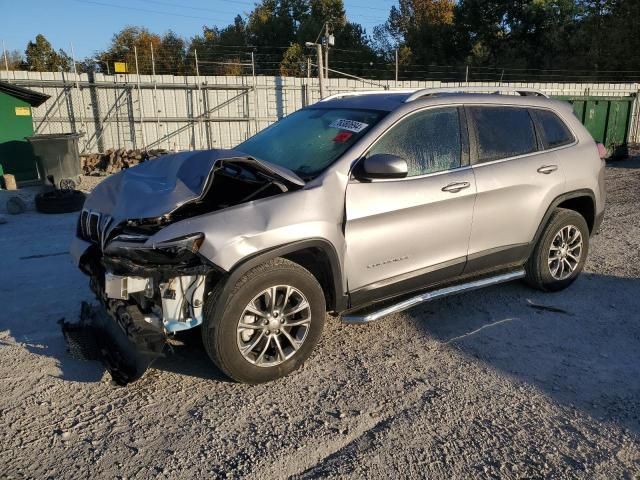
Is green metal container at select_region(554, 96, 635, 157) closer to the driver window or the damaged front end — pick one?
the driver window

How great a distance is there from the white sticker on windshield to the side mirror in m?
0.36

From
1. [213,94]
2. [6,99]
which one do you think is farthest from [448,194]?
[213,94]

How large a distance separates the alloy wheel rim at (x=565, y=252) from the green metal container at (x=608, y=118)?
11.4m

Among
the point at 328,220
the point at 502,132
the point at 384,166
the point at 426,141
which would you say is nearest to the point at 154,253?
the point at 328,220

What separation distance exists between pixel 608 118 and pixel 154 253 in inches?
629

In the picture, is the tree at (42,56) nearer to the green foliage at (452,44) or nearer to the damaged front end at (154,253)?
the green foliage at (452,44)

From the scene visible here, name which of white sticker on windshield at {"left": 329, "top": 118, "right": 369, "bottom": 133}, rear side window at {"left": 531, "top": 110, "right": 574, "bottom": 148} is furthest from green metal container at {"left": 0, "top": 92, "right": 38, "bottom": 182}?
rear side window at {"left": 531, "top": 110, "right": 574, "bottom": 148}

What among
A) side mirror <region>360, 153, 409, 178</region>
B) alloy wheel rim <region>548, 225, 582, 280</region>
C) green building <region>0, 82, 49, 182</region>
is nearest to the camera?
side mirror <region>360, 153, 409, 178</region>

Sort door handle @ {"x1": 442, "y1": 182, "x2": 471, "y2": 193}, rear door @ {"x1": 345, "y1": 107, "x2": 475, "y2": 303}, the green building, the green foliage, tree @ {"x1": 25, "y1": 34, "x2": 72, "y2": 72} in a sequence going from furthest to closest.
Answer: tree @ {"x1": 25, "y1": 34, "x2": 72, "y2": 72}
the green foliage
the green building
door handle @ {"x1": 442, "y1": 182, "x2": 471, "y2": 193}
rear door @ {"x1": 345, "y1": 107, "x2": 475, "y2": 303}

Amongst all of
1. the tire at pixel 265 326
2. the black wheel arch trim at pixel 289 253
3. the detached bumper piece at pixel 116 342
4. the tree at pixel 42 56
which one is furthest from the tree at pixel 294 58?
the tire at pixel 265 326

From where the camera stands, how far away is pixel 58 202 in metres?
8.95

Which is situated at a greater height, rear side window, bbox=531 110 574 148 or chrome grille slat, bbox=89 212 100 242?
rear side window, bbox=531 110 574 148

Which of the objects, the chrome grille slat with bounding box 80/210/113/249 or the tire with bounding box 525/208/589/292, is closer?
the chrome grille slat with bounding box 80/210/113/249

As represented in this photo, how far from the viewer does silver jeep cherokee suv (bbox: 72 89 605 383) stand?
3.12 m
